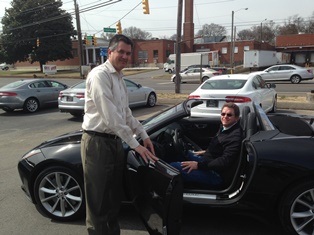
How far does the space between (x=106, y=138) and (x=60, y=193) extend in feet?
4.41

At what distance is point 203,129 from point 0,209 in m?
2.84

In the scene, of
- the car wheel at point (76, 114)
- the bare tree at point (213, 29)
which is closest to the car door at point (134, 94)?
the car wheel at point (76, 114)

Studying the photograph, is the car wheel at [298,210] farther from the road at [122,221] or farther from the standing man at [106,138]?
the standing man at [106,138]

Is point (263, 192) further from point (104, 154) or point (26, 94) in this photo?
point (26, 94)

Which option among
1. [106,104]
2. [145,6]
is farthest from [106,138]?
[145,6]

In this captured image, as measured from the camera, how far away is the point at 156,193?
8.20 feet

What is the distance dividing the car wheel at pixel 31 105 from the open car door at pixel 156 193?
35.0 ft

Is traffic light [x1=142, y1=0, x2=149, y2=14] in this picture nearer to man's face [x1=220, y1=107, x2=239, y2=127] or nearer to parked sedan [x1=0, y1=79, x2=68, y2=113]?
parked sedan [x1=0, y1=79, x2=68, y2=113]

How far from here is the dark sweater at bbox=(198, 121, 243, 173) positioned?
3.11 m

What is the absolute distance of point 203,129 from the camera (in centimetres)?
437

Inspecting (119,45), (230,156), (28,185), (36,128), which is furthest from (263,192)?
(36,128)

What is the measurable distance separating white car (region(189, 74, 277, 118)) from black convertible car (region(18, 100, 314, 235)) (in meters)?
3.65

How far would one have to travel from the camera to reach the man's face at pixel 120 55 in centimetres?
239

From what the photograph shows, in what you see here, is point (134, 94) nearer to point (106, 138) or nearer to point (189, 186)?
point (189, 186)
